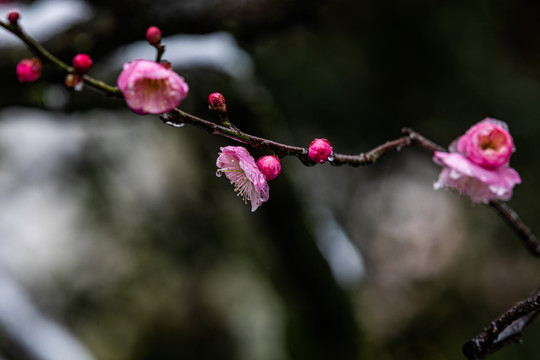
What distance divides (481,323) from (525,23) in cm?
119

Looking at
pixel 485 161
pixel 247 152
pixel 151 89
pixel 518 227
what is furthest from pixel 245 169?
pixel 518 227

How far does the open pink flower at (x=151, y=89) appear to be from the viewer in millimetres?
353

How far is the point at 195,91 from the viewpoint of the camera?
48.2 inches

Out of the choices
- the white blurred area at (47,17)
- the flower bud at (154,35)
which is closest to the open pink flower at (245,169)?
the flower bud at (154,35)

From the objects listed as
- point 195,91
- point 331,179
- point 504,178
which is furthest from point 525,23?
point 504,178

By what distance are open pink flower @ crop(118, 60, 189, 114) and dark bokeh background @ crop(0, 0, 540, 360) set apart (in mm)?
757

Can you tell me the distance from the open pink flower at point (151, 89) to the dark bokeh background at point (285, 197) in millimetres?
→ 757

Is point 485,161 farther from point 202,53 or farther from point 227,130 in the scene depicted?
point 202,53

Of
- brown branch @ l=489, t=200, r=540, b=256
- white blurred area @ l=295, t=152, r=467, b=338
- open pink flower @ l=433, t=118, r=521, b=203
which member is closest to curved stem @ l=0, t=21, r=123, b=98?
open pink flower @ l=433, t=118, r=521, b=203

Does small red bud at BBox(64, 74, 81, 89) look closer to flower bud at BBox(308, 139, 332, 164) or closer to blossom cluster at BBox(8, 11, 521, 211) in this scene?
blossom cluster at BBox(8, 11, 521, 211)

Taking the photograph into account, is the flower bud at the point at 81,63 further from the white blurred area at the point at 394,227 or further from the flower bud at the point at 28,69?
the white blurred area at the point at 394,227

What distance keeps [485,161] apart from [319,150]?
0.18 meters

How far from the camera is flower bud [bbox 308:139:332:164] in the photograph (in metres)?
0.39

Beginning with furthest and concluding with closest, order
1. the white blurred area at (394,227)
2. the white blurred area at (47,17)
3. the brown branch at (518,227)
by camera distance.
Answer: the white blurred area at (394,227)
the white blurred area at (47,17)
the brown branch at (518,227)
